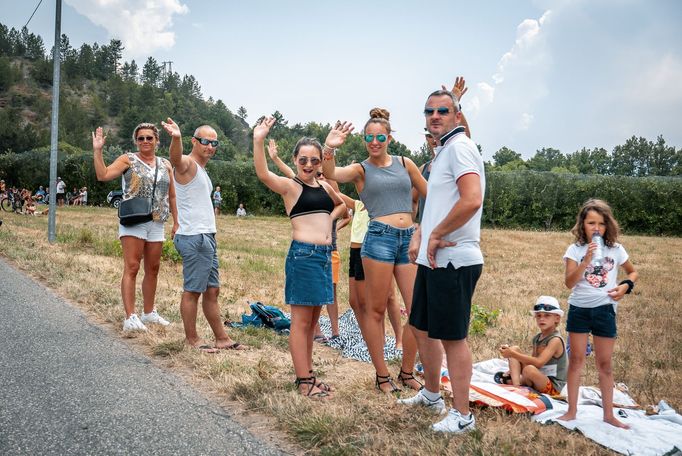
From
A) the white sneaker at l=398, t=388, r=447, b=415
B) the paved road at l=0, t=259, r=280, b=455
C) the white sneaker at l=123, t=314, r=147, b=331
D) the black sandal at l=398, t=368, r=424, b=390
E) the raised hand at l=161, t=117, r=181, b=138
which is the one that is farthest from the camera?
the white sneaker at l=123, t=314, r=147, b=331

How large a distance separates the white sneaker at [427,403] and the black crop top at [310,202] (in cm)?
148

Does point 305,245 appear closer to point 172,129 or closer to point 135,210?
point 172,129

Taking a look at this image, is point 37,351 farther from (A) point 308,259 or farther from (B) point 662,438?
(B) point 662,438

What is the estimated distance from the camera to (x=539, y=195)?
35.3 metres

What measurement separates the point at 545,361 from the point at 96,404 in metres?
3.35

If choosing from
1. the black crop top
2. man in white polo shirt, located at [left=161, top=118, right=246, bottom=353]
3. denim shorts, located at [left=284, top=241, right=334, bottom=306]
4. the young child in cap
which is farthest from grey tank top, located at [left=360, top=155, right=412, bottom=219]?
man in white polo shirt, located at [left=161, top=118, right=246, bottom=353]

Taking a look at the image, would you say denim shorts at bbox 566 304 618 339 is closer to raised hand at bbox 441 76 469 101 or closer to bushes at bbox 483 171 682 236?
raised hand at bbox 441 76 469 101

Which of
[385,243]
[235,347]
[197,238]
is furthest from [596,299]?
[197,238]

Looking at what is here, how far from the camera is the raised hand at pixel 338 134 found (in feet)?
13.9

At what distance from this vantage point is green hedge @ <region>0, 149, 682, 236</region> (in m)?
33.7

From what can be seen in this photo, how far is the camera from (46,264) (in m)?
9.88

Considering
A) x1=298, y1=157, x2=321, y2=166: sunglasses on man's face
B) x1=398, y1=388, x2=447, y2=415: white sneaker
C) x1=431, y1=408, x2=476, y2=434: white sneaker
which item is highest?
x1=298, y1=157, x2=321, y2=166: sunglasses on man's face

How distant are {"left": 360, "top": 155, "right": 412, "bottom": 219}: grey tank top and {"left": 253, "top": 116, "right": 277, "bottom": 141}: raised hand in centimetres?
79

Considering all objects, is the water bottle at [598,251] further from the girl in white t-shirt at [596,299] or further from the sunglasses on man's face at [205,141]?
the sunglasses on man's face at [205,141]
